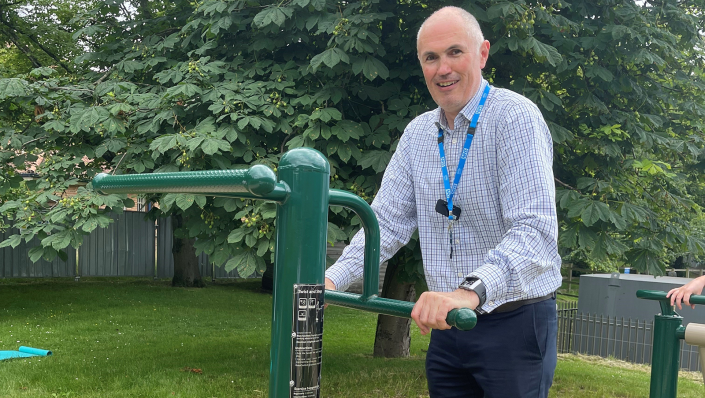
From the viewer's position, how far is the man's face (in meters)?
2.00

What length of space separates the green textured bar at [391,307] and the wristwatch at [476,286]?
153mm

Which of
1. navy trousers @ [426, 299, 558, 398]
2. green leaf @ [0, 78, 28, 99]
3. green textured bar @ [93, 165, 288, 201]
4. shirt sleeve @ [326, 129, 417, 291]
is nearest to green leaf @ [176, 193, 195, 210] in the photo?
green leaf @ [0, 78, 28, 99]

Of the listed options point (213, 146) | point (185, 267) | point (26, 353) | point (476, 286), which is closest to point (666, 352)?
point (476, 286)

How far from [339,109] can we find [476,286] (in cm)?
435

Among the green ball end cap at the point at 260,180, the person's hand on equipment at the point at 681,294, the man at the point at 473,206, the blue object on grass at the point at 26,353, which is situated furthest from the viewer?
the blue object on grass at the point at 26,353

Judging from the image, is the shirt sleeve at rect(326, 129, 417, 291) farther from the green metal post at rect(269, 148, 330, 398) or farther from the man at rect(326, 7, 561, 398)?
the green metal post at rect(269, 148, 330, 398)

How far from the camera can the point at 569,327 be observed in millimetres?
12656

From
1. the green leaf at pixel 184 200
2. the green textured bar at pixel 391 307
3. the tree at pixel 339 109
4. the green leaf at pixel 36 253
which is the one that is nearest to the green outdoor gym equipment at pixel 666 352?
the tree at pixel 339 109

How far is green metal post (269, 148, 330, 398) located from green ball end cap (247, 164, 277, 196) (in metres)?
0.09

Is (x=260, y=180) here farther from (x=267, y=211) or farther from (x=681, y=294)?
(x=267, y=211)

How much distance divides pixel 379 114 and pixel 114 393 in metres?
3.47

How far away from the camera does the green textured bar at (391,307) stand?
4.07ft

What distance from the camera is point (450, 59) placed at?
2027 mm

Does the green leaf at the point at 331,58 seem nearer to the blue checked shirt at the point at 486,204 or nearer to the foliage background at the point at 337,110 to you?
the foliage background at the point at 337,110
